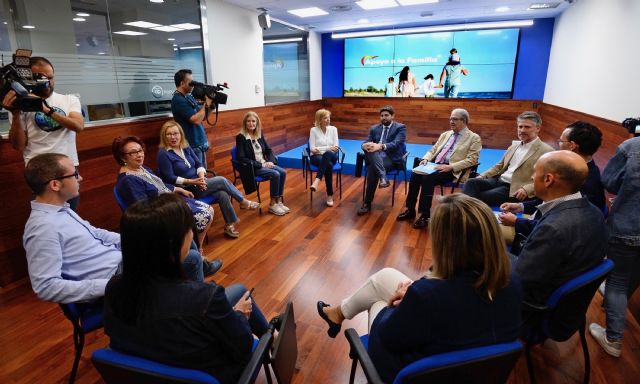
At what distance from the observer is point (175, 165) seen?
127 inches

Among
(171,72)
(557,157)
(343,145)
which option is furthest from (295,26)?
(557,157)

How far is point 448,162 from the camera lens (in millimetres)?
3922

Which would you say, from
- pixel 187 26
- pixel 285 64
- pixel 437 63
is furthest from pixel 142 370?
pixel 437 63

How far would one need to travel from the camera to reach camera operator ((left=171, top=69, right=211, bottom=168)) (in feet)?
12.1

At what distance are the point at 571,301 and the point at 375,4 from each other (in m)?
5.19

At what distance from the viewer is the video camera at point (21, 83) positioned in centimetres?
225

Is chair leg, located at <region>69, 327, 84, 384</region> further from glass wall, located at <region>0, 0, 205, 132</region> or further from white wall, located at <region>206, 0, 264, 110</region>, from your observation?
white wall, located at <region>206, 0, 264, 110</region>

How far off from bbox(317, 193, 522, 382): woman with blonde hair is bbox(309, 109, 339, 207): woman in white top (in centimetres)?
328

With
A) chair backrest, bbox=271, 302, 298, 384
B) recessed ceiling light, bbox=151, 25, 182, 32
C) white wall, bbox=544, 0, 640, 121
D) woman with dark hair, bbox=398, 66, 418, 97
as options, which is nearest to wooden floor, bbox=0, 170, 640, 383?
chair backrest, bbox=271, 302, 298, 384

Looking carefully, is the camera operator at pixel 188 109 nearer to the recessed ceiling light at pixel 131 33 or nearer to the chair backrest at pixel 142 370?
the recessed ceiling light at pixel 131 33

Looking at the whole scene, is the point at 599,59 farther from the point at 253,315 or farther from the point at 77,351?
the point at 77,351

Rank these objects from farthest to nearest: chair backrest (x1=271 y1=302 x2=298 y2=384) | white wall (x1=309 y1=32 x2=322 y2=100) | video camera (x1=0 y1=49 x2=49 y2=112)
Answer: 1. white wall (x1=309 y1=32 x2=322 y2=100)
2. video camera (x1=0 y1=49 x2=49 y2=112)
3. chair backrest (x1=271 y1=302 x2=298 y2=384)

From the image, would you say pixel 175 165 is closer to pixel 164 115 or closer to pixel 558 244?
pixel 164 115

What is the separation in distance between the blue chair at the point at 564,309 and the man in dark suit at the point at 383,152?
2630mm
